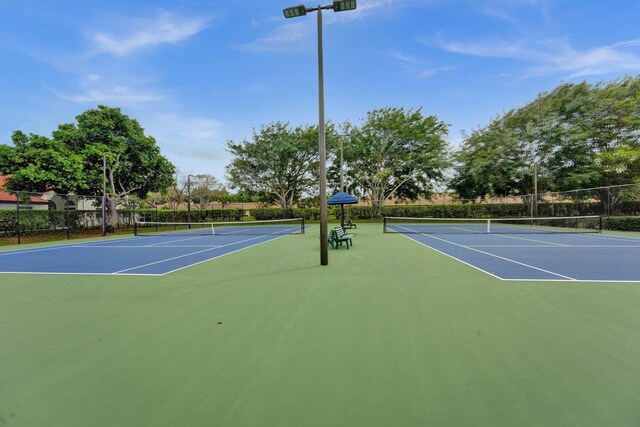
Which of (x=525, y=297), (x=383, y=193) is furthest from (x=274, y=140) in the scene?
(x=525, y=297)

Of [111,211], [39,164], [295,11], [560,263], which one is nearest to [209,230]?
[111,211]

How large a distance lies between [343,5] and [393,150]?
1068 inches

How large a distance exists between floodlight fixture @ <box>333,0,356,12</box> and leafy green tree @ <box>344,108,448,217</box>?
2479 centimetres

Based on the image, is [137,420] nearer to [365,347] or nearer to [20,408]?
[20,408]

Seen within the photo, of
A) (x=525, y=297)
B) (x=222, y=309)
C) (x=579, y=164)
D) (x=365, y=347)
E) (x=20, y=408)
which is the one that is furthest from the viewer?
(x=579, y=164)

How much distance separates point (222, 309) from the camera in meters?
4.21

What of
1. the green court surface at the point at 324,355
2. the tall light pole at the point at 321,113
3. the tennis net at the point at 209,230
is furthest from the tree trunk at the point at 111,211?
the tall light pole at the point at 321,113

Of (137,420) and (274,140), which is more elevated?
(274,140)

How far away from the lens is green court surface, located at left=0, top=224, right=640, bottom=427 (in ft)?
6.68

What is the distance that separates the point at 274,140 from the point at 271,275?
95.0ft

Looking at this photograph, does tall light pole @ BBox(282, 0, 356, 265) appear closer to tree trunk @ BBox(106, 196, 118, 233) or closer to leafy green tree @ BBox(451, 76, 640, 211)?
tree trunk @ BBox(106, 196, 118, 233)

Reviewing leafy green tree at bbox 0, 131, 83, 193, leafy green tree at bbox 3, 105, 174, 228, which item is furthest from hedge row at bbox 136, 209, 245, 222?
leafy green tree at bbox 0, 131, 83, 193

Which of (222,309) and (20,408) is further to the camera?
(222,309)

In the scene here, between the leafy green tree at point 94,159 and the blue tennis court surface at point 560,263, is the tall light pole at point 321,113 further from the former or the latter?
the leafy green tree at point 94,159
